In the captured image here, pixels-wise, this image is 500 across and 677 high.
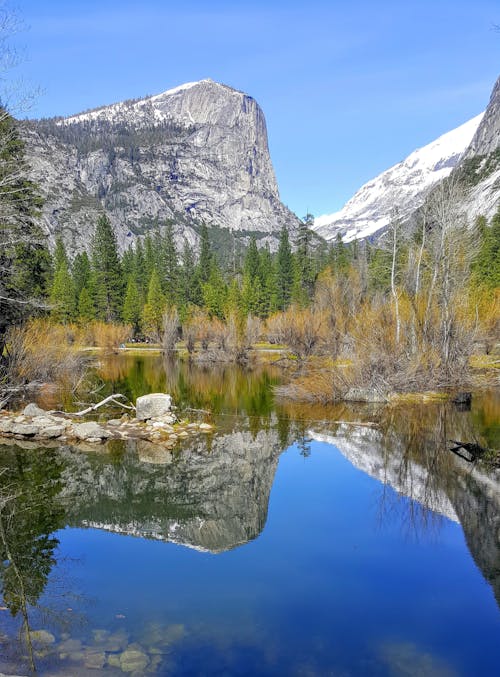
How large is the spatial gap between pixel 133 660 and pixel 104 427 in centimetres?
1214

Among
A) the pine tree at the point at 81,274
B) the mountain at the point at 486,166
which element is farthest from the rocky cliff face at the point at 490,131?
the pine tree at the point at 81,274

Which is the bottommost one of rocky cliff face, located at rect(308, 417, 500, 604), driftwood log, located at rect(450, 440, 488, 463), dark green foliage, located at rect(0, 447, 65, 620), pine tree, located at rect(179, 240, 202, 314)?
dark green foliage, located at rect(0, 447, 65, 620)

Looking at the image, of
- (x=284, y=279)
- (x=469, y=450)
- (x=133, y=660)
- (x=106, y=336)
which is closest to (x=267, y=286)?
(x=284, y=279)

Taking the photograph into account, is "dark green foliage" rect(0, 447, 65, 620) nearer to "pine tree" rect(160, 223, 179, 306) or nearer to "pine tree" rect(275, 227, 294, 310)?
"pine tree" rect(275, 227, 294, 310)

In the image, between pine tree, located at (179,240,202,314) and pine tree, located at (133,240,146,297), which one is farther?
pine tree, located at (133,240,146,297)

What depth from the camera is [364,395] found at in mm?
22281

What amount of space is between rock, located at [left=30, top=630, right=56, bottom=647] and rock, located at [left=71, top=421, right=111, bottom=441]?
9900 millimetres

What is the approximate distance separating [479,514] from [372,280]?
57478 mm

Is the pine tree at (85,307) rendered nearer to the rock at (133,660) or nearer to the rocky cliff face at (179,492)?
the rocky cliff face at (179,492)

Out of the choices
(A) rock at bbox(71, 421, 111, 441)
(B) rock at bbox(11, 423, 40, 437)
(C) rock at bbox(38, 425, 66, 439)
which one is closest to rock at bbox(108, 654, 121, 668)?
(A) rock at bbox(71, 421, 111, 441)

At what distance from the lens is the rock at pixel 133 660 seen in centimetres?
538

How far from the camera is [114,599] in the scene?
695 centimetres

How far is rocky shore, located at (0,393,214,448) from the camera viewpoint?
52.4 ft

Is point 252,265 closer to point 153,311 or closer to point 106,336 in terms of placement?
point 153,311
